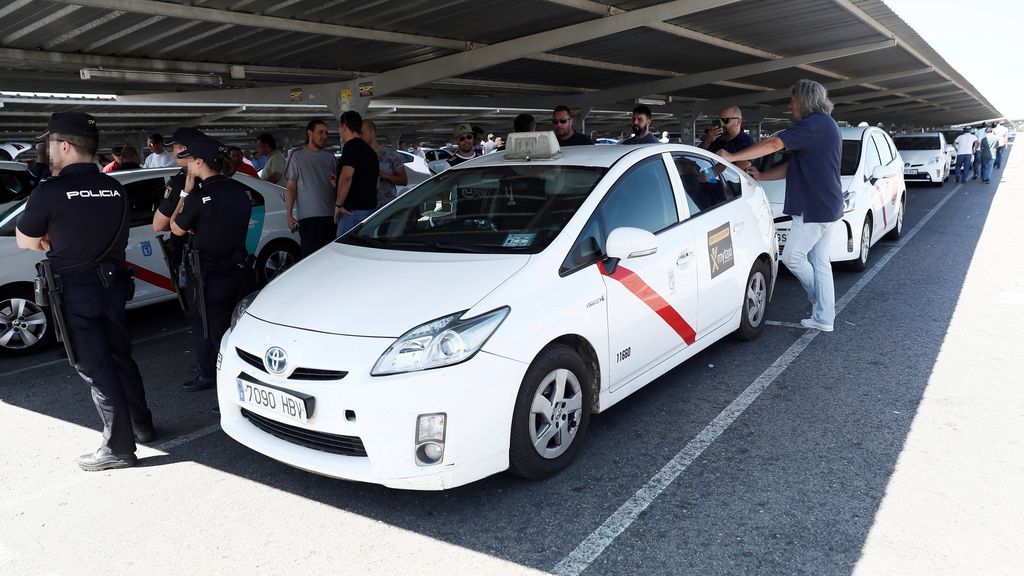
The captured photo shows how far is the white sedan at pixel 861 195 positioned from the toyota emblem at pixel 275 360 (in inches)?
215

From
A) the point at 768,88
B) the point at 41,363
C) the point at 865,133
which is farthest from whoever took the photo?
the point at 768,88

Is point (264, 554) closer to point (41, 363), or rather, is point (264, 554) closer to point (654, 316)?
point (654, 316)

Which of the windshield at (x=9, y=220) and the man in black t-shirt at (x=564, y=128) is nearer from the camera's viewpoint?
the windshield at (x=9, y=220)

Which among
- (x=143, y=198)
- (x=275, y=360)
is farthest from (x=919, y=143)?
(x=275, y=360)

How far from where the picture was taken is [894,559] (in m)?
2.79

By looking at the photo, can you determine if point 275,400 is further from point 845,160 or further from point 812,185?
point 845,160

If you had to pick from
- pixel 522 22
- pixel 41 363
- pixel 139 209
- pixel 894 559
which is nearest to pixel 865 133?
pixel 522 22

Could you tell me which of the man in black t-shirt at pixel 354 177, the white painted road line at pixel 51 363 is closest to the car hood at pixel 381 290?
the man in black t-shirt at pixel 354 177

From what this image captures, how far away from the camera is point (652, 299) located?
4.03 m

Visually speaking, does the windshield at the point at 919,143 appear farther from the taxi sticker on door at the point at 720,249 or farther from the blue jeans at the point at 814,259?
the taxi sticker on door at the point at 720,249

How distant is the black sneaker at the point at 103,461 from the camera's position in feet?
12.7

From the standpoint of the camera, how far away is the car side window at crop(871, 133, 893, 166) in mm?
8958

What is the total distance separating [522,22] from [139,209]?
6.49 meters

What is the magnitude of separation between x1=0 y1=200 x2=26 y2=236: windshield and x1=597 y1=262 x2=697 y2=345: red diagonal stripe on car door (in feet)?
17.9
